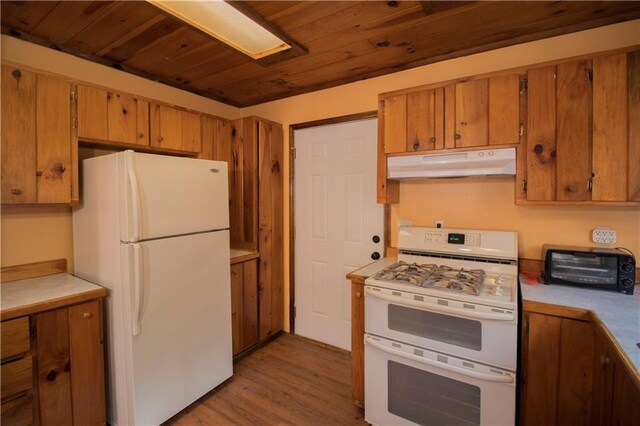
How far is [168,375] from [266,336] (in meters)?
1.09

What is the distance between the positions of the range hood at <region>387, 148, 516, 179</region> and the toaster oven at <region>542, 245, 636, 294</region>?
1.76 ft

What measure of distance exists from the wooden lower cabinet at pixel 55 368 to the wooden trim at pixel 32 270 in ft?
1.87

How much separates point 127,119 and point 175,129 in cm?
36

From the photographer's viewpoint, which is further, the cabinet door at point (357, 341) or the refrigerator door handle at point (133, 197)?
the cabinet door at point (357, 341)

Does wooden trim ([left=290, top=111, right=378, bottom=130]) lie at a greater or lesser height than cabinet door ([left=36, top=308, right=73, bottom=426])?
greater

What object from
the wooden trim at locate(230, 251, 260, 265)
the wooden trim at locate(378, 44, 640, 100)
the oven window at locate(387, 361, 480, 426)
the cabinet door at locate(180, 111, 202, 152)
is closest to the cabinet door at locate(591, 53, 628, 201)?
the wooden trim at locate(378, 44, 640, 100)

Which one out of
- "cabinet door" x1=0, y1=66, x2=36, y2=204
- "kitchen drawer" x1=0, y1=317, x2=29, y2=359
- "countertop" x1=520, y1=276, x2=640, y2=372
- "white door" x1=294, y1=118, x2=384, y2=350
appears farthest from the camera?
"white door" x1=294, y1=118, x2=384, y2=350

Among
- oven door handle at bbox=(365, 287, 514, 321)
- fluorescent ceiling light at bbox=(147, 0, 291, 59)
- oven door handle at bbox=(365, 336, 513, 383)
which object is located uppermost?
fluorescent ceiling light at bbox=(147, 0, 291, 59)

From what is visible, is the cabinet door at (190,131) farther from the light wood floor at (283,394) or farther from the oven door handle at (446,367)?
the oven door handle at (446,367)

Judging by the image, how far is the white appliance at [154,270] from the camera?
1647 mm

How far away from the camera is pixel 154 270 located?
1.73 meters

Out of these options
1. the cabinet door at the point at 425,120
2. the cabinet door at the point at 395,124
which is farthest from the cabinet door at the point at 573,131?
the cabinet door at the point at 395,124

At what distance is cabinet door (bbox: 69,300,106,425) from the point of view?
5.22ft

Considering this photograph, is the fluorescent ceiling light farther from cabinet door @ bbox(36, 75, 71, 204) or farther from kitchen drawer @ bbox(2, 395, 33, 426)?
kitchen drawer @ bbox(2, 395, 33, 426)
